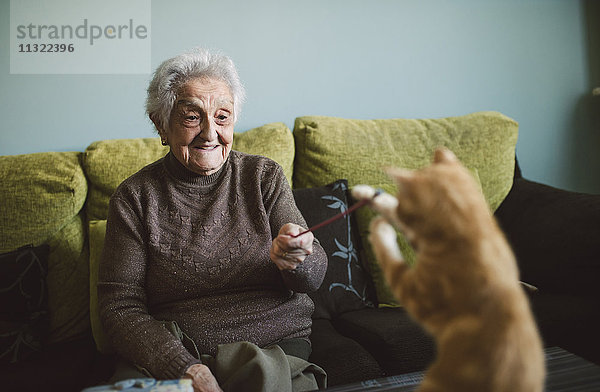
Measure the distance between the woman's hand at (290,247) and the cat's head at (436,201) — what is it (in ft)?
1.62

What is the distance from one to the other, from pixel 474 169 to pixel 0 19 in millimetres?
1977

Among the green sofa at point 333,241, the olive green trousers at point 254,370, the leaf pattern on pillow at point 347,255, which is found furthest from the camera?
the leaf pattern on pillow at point 347,255

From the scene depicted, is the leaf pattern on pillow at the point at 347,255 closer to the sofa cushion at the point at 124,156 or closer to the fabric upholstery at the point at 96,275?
the sofa cushion at the point at 124,156

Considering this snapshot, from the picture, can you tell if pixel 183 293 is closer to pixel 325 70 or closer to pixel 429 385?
Result: pixel 429 385

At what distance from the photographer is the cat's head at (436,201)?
441 mm

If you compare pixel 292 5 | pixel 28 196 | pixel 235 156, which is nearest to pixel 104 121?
pixel 28 196

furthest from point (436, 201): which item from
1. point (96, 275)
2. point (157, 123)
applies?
point (96, 275)

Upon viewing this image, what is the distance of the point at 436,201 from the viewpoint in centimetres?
44

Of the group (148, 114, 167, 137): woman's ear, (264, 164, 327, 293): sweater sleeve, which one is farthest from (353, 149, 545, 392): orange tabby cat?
(148, 114, 167, 137): woman's ear

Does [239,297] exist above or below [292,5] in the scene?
below

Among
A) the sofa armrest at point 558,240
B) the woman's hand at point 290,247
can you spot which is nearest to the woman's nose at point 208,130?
the woman's hand at point 290,247

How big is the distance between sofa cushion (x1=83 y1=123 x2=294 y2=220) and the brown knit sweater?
36cm

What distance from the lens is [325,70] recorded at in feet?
6.76

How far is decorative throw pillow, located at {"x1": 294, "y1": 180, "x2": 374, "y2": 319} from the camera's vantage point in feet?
4.96
